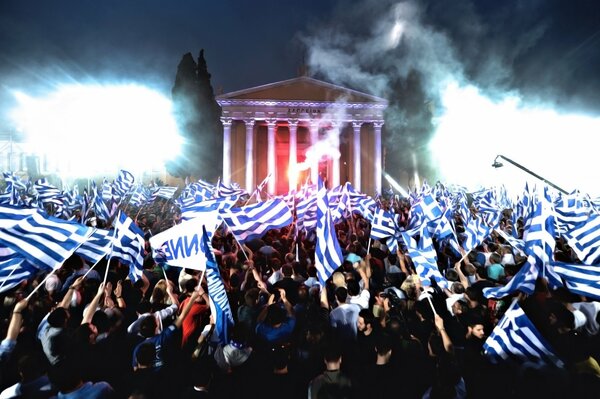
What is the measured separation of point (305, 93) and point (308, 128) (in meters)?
3.63

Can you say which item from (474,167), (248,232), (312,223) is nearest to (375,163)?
(474,167)

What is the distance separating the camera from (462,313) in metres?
4.23

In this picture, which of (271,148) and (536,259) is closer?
(536,259)

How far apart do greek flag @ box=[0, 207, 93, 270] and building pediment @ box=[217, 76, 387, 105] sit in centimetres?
3375

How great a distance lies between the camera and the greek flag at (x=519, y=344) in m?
3.07

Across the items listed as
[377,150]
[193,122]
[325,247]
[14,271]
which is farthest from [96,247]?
[193,122]

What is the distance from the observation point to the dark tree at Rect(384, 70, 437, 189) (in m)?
42.9

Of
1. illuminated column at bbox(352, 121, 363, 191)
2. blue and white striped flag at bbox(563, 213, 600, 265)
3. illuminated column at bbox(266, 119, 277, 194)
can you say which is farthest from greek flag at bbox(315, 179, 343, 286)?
illuminated column at bbox(352, 121, 363, 191)

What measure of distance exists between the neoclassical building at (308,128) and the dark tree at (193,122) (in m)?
4.44

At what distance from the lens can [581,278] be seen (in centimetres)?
380

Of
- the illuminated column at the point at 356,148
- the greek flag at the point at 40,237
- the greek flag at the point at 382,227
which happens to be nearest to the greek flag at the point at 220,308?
the greek flag at the point at 40,237

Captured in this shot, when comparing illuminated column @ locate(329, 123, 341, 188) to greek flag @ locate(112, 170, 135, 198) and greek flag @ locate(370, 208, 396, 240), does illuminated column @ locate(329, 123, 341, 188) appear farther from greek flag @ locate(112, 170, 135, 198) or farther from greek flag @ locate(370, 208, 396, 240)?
greek flag @ locate(370, 208, 396, 240)

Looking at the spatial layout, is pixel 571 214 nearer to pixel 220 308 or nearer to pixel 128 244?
pixel 220 308

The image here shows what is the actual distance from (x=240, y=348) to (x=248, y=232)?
3.84 metres
